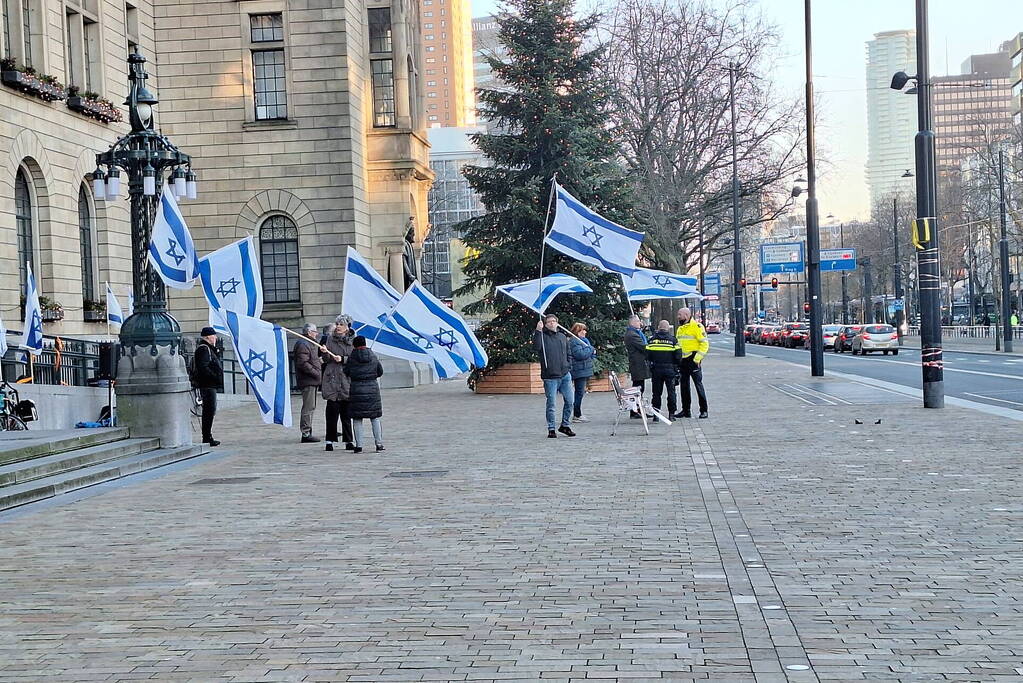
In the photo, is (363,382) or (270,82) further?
(270,82)

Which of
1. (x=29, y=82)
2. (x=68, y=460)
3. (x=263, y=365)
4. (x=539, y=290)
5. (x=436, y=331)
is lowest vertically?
(x=68, y=460)

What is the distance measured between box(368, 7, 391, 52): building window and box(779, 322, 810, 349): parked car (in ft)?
139

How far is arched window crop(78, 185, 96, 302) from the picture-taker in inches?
1088

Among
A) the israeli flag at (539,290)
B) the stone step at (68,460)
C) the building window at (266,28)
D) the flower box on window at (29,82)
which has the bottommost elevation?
the stone step at (68,460)

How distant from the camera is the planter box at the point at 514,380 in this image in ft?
99.9

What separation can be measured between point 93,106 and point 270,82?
852cm

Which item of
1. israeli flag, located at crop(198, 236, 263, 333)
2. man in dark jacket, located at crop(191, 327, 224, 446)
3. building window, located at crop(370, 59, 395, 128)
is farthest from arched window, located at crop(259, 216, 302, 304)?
israeli flag, located at crop(198, 236, 263, 333)

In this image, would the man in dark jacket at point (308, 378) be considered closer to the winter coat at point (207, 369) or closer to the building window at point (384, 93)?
the winter coat at point (207, 369)

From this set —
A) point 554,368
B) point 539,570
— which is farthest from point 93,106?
point 539,570

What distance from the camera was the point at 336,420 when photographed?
1722cm

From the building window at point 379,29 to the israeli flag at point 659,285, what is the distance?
17.3 m

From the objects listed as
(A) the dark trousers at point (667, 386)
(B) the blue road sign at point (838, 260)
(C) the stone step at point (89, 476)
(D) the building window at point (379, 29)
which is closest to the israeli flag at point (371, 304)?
(C) the stone step at point (89, 476)

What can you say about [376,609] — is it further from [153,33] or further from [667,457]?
[153,33]

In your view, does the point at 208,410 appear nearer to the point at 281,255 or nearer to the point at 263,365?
the point at 263,365
